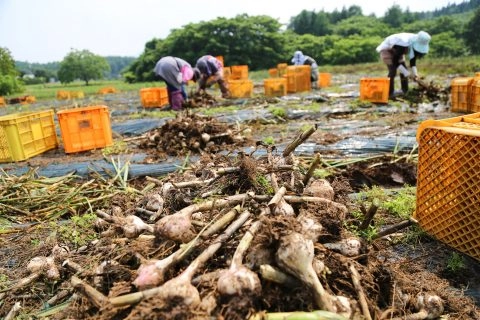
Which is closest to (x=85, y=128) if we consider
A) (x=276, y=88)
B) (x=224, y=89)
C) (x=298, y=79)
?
(x=224, y=89)

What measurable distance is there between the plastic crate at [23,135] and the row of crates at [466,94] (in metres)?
7.91

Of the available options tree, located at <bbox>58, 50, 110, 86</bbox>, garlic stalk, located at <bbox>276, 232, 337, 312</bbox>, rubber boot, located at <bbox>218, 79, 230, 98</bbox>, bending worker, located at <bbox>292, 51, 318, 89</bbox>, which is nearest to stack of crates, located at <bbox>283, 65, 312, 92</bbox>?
bending worker, located at <bbox>292, 51, 318, 89</bbox>

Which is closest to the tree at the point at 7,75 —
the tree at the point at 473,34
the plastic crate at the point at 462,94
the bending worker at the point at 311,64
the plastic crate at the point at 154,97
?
the plastic crate at the point at 154,97

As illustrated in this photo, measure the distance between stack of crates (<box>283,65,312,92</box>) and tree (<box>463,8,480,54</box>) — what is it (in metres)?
25.3

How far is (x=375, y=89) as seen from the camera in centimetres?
924

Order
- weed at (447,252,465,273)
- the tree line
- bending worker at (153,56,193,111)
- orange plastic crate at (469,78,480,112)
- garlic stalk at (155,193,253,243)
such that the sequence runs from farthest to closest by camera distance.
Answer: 1. the tree line
2. bending worker at (153,56,193,111)
3. orange plastic crate at (469,78,480,112)
4. weed at (447,252,465,273)
5. garlic stalk at (155,193,253,243)

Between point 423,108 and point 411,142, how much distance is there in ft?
13.0

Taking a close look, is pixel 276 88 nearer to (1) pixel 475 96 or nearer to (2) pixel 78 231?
(1) pixel 475 96

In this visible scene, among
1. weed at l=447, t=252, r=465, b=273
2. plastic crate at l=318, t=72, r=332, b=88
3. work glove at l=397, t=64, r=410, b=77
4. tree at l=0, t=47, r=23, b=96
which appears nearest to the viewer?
weed at l=447, t=252, r=465, b=273

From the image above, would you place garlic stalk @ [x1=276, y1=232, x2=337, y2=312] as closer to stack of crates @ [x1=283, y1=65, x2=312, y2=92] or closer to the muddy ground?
the muddy ground

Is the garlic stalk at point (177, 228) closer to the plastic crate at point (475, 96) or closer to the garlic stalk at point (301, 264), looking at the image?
the garlic stalk at point (301, 264)

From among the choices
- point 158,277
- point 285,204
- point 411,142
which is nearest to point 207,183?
point 285,204

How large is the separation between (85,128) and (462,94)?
7.39 m

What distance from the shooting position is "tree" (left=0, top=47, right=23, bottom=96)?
26453 mm
